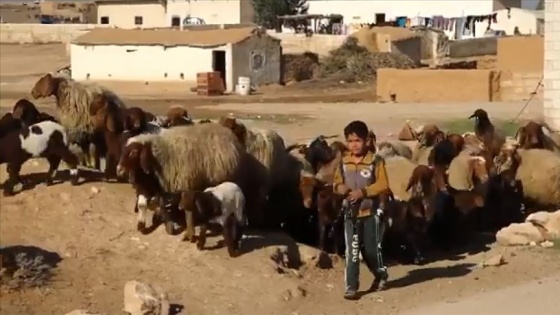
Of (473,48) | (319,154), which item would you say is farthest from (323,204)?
(473,48)

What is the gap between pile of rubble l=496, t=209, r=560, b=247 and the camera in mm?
12983

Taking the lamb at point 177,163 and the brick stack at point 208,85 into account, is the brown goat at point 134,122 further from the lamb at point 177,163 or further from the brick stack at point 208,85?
the brick stack at point 208,85

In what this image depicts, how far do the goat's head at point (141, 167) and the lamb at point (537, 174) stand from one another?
19.2 ft

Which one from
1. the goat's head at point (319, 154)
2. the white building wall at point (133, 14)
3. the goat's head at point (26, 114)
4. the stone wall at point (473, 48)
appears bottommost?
the goat's head at point (319, 154)

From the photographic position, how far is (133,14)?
246 ft

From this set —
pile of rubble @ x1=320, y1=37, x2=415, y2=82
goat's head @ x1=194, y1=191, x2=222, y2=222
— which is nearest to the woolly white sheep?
goat's head @ x1=194, y1=191, x2=222, y2=222

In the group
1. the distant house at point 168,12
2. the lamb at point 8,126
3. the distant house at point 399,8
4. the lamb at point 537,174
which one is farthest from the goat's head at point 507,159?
the distant house at point 168,12

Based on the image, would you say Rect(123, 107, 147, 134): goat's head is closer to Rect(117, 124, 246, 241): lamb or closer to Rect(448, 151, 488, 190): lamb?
Rect(117, 124, 246, 241): lamb

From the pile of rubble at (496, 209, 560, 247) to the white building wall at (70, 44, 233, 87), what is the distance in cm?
3065

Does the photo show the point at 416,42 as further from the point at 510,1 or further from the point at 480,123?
the point at 480,123

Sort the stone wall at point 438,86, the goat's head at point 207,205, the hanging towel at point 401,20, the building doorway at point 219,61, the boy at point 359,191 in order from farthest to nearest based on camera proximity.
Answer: the hanging towel at point 401,20, the building doorway at point 219,61, the stone wall at point 438,86, the goat's head at point 207,205, the boy at point 359,191

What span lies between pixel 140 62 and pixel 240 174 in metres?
34.8

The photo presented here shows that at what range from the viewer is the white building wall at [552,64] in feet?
72.4

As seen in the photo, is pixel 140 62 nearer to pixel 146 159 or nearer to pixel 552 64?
pixel 552 64
